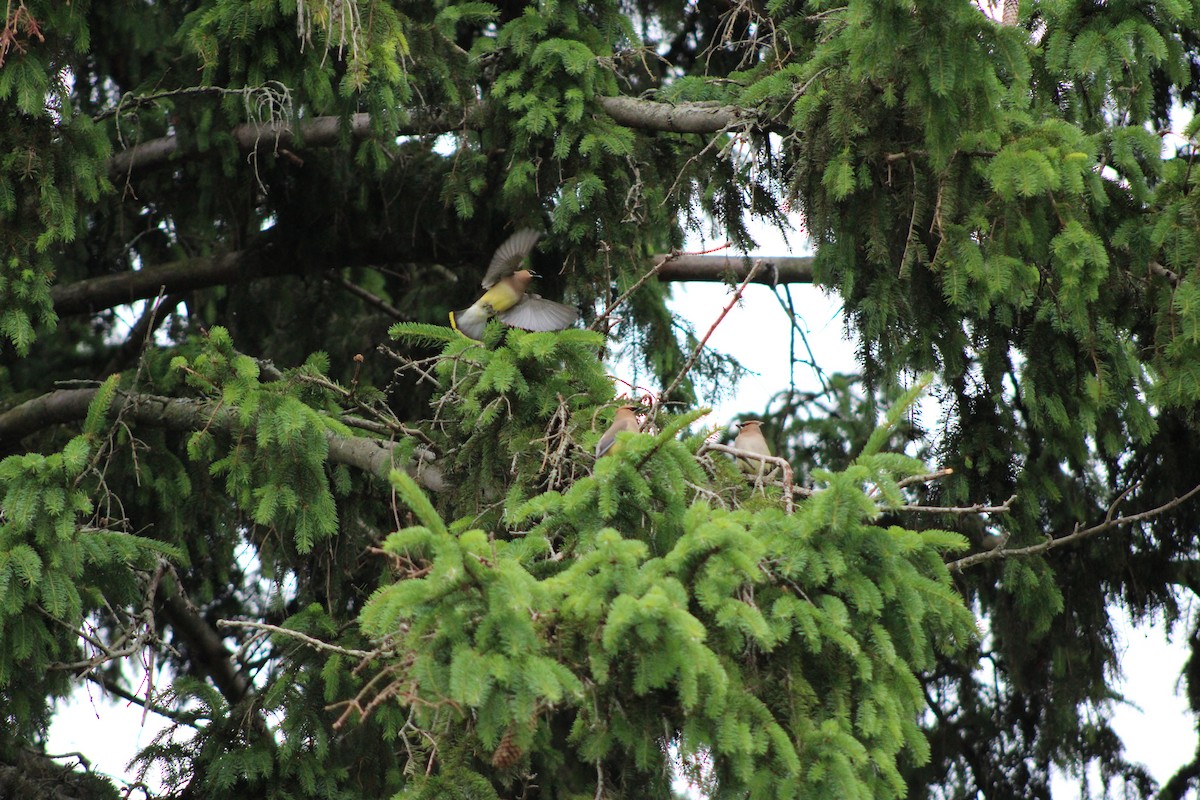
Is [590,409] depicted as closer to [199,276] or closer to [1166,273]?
[1166,273]

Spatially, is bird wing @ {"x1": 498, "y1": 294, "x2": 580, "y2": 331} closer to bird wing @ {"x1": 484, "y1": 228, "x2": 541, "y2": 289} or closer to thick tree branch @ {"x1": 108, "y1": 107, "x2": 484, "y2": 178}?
bird wing @ {"x1": 484, "y1": 228, "x2": 541, "y2": 289}

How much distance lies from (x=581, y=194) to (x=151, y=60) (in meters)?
3.39

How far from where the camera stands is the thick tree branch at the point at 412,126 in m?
6.32

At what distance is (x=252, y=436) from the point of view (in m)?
6.02

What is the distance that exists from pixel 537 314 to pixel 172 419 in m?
1.65

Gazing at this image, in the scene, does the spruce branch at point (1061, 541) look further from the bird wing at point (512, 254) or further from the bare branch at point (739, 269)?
the bare branch at point (739, 269)

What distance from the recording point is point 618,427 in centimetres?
495

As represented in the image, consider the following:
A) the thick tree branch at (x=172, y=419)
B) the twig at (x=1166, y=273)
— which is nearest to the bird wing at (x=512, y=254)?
the thick tree branch at (x=172, y=419)

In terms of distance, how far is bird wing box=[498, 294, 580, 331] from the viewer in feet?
21.8


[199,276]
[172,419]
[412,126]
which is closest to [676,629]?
[172,419]

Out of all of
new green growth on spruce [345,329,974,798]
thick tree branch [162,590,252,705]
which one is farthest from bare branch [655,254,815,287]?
new green growth on spruce [345,329,974,798]

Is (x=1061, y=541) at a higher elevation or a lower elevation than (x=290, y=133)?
lower

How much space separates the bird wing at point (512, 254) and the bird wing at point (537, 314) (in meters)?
0.17

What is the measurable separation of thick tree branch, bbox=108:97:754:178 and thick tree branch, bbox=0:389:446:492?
115cm
